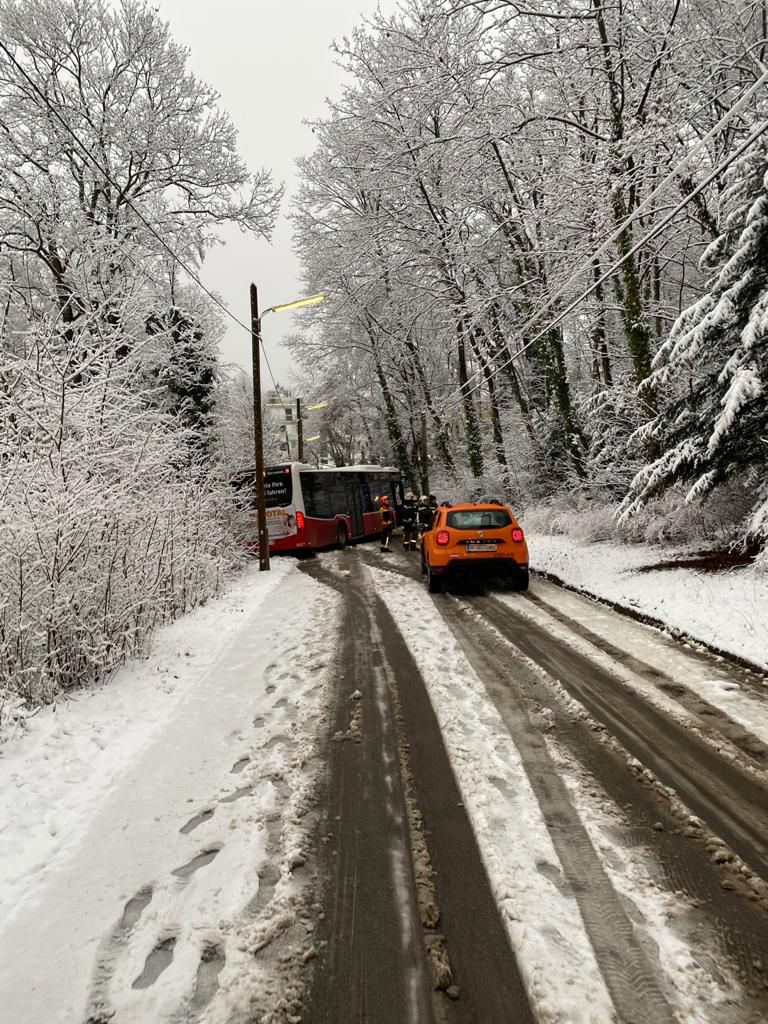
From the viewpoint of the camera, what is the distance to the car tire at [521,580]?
32.6ft

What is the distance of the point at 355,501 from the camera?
72.8ft

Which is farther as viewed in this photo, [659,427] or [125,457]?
[659,427]

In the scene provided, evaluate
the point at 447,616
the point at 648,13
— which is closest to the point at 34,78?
the point at 648,13

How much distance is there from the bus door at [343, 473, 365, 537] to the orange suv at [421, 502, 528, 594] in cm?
1147

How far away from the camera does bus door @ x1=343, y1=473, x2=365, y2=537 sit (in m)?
21.5

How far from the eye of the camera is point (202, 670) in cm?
614

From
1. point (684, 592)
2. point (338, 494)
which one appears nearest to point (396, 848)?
point (684, 592)

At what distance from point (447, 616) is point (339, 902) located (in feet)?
19.6

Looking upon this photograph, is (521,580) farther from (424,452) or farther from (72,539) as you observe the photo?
(424,452)

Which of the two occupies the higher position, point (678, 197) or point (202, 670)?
point (678, 197)

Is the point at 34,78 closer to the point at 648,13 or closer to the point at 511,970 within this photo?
the point at 648,13

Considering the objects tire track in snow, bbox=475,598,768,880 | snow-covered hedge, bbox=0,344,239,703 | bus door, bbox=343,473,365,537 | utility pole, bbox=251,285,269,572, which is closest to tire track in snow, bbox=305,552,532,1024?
tire track in snow, bbox=475,598,768,880

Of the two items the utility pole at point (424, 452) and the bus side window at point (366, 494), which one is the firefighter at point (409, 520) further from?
the utility pole at point (424, 452)

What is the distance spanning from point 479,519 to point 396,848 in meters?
7.68
